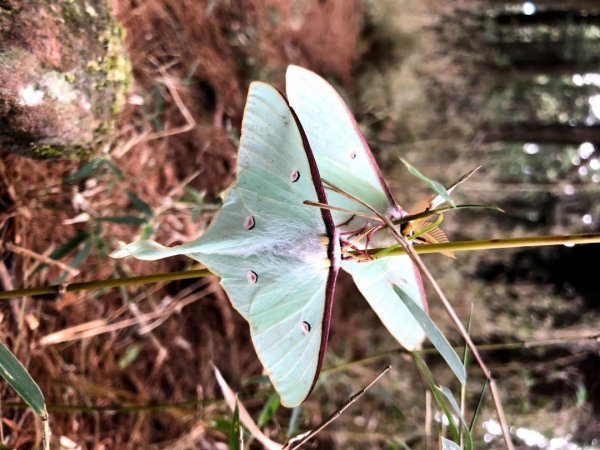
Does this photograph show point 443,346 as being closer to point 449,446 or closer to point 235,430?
point 449,446

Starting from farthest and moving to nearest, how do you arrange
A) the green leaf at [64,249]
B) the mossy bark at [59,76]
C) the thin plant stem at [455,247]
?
the green leaf at [64,249]
the mossy bark at [59,76]
the thin plant stem at [455,247]

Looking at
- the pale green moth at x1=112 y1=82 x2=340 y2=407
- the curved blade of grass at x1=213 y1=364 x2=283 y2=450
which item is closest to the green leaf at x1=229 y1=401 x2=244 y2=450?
the curved blade of grass at x1=213 y1=364 x2=283 y2=450

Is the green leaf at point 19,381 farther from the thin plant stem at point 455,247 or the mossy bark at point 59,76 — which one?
the mossy bark at point 59,76

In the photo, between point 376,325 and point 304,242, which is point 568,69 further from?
point 304,242

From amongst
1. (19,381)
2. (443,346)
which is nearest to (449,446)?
(443,346)

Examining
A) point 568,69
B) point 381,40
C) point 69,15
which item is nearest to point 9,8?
point 69,15

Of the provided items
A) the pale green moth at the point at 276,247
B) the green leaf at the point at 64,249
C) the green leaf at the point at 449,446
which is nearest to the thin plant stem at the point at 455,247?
the pale green moth at the point at 276,247
